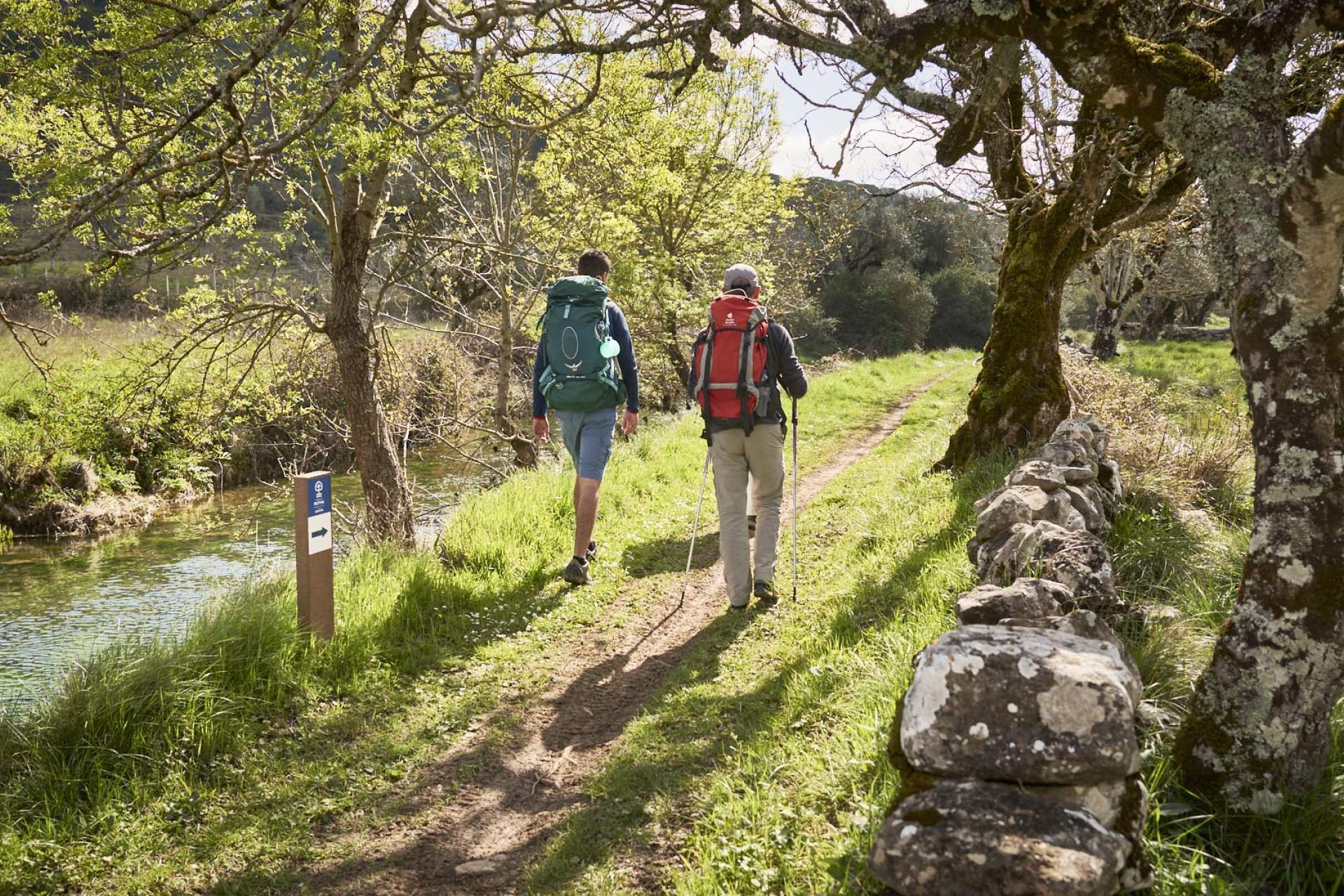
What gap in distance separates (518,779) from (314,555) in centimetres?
195

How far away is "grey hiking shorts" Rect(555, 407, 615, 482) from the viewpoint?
6.49 meters

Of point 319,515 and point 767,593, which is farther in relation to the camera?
point 767,593

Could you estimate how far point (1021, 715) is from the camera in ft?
8.48

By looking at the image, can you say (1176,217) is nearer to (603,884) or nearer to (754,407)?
(754,407)

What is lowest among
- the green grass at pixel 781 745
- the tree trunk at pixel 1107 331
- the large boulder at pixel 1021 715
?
the green grass at pixel 781 745

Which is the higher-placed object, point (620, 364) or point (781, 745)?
point (620, 364)

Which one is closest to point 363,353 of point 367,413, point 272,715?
point 367,413

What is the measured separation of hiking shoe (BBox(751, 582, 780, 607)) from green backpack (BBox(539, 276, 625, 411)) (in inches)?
76.6

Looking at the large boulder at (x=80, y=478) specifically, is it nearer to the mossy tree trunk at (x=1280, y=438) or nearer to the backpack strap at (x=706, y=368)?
the backpack strap at (x=706, y=368)

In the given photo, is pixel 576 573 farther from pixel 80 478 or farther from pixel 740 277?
pixel 80 478

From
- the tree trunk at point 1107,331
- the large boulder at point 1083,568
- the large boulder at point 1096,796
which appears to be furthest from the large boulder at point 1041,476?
the tree trunk at point 1107,331

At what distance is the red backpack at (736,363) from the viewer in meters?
5.86

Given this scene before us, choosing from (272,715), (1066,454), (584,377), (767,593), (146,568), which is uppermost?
(584,377)

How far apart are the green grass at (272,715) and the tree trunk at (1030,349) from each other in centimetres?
367
